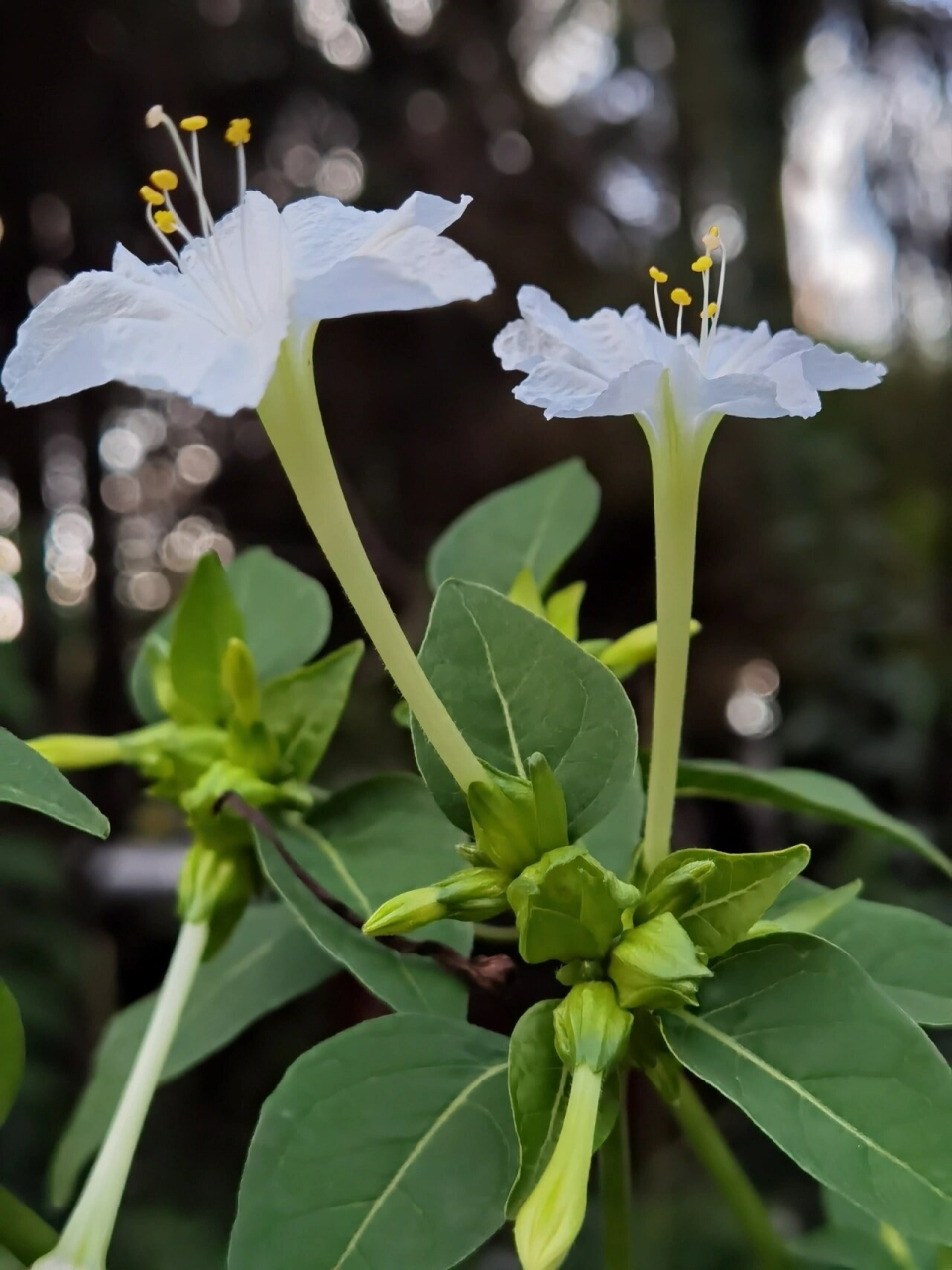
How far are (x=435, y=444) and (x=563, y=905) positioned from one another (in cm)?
139

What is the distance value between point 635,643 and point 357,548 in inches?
6.4

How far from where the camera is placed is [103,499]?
160 centimetres

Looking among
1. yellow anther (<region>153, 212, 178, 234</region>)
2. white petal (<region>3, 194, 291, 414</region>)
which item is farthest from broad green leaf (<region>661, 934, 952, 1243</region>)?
yellow anther (<region>153, 212, 178, 234</region>)

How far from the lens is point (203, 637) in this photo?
43 centimetres

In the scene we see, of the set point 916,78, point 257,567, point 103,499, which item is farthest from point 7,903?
point 916,78

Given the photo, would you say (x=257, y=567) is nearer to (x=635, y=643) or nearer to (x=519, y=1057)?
(x=635, y=643)

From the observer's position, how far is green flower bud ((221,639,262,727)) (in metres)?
0.40

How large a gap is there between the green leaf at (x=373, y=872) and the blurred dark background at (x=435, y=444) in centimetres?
90

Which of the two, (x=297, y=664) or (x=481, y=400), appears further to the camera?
(x=481, y=400)

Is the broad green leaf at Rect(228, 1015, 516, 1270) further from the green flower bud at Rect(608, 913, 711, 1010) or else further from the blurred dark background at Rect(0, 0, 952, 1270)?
the blurred dark background at Rect(0, 0, 952, 1270)

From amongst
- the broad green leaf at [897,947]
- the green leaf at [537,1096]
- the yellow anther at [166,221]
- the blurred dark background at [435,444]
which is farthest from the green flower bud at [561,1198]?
the blurred dark background at [435,444]

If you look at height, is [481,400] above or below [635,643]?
above

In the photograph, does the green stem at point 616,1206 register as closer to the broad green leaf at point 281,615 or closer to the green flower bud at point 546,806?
the green flower bud at point 546,806

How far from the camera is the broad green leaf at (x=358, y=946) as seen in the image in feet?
1.06
